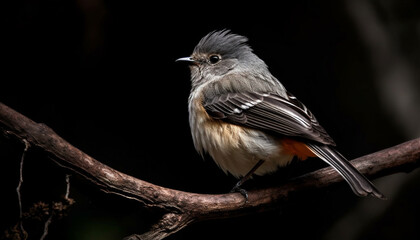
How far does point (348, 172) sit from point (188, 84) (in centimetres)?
275

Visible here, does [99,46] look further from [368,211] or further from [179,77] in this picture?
[368,211]

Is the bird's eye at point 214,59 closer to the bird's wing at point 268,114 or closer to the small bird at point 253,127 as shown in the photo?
the small bird at point 253,127

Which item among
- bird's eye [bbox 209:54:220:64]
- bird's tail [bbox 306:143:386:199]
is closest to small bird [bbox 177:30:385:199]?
bird's tail [bbox 306:143:386:199]

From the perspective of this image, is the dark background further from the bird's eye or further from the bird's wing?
the bird's wing

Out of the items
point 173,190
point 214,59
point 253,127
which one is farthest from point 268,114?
point 214,59

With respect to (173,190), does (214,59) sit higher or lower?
higher

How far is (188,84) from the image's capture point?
17.6 feet

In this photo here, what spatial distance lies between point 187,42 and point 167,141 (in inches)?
46.5

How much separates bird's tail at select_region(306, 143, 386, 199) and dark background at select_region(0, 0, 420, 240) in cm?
138

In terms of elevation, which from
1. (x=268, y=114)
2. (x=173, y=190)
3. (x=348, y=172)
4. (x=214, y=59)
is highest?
(x=214, y=59)

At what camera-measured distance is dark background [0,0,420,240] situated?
183 inches

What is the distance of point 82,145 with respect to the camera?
4.63 meters

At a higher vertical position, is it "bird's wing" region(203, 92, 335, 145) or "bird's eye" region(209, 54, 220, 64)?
"bird's eye" region(209, 54, 220, 64)

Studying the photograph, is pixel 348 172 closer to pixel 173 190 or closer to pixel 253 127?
pixel 253 127
